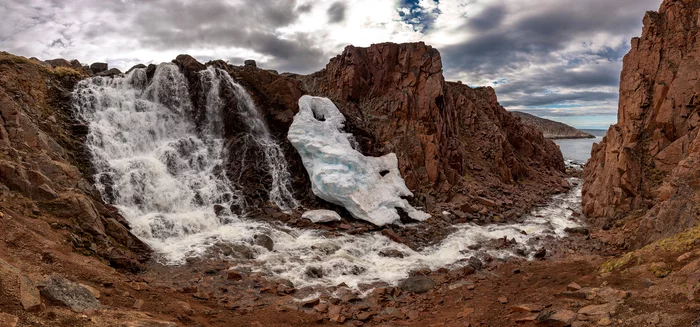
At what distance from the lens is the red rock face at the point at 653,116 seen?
56.3ft

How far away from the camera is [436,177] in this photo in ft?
84.8

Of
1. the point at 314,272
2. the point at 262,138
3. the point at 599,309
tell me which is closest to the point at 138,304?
the point at 314,272

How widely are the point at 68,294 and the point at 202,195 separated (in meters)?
14.0

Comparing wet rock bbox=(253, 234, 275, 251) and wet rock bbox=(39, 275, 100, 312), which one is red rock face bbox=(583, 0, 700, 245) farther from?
wet rock bbox=(39, 275, 100, 312)

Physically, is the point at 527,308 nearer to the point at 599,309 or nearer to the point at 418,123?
the point at 599,309

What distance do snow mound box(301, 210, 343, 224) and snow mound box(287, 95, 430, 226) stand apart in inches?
47.8

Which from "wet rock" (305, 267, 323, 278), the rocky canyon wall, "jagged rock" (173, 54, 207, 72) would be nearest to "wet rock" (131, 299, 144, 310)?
"wet rock" (305, 267, 323, 278)

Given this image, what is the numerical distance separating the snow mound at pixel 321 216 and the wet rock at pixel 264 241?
376 cm

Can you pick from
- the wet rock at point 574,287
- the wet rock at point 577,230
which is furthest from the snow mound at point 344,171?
the wet rock at point 574,287

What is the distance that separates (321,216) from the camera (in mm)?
20422

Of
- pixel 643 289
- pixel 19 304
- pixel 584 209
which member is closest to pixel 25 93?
pixel 19 304

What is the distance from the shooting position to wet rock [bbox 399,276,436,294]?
1301 centimetres

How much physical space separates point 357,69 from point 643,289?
84.4ft

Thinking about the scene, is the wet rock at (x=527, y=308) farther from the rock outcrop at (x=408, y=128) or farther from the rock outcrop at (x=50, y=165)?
the rock outcrop at (x=408, y=128)
